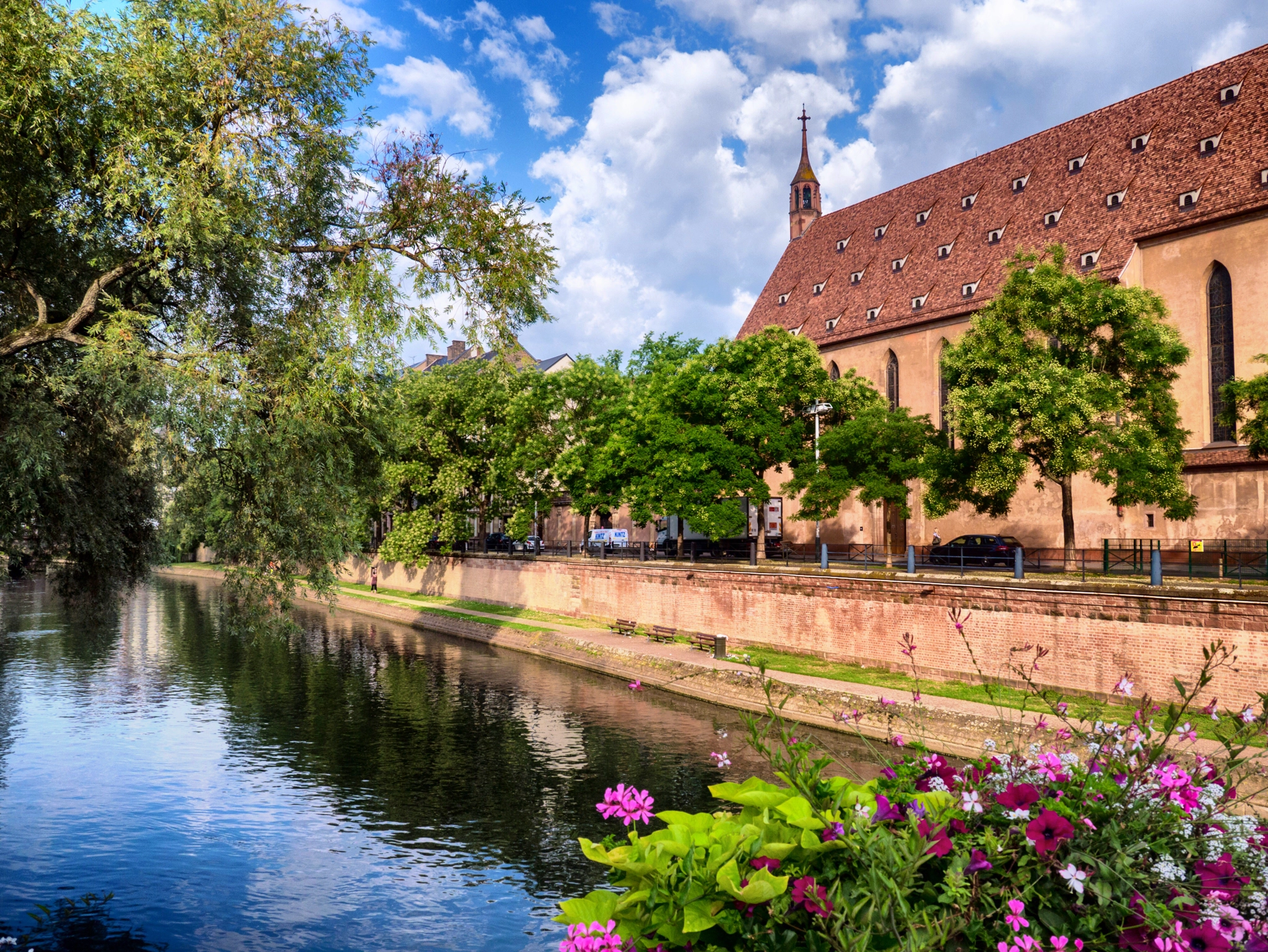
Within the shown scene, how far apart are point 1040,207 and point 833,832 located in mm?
55718

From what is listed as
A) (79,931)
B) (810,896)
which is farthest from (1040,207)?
(810,896)

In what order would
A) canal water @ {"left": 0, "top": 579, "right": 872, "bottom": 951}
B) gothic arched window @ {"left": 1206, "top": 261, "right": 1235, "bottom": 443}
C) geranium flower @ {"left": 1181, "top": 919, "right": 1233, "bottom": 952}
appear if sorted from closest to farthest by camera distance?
geranium flower @ {"left": 1181, "top": 919, "right": 1233, "bottom": 952}, canal water @ {"left": 0, "top": 579, "right": 872, "bottom": 951}, gothic arched window @ {"left": 1206, "top": 261, "right": 1235, "bottom": 443}

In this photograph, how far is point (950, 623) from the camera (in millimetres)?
25453

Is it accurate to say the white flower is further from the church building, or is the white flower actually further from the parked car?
the church building

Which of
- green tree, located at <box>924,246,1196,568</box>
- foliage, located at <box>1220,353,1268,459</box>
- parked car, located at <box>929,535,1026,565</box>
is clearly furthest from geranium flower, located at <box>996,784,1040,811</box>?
green tree, located at <box>924,246,1196,568</box>

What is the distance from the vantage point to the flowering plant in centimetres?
317

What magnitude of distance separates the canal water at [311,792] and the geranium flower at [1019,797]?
3450 mm

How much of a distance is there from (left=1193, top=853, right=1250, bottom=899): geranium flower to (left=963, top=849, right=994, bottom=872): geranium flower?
2.52ft

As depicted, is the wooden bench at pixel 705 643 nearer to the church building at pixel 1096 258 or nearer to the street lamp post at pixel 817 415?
the street lamp post at pixel 817 415

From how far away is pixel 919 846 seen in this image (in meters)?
3.23

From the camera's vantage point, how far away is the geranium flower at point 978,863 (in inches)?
130

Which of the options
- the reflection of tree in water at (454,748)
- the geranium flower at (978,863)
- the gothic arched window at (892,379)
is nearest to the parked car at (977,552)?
the reflection of tree in water at (454,748)

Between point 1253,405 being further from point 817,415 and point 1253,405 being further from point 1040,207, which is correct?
point 1040,207

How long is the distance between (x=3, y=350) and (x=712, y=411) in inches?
1315
